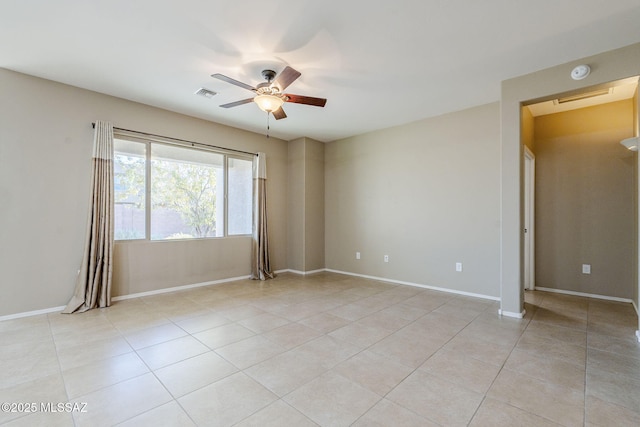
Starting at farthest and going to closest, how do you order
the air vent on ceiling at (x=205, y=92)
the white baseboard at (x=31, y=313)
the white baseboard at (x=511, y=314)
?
the air vent on ceiling at (x=205, y=92)
the white baseboard at (x=511, y=314)
the white baseboard at (x=31, y=313)

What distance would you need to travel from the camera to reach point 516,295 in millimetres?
3264

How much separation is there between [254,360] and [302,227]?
3.60m

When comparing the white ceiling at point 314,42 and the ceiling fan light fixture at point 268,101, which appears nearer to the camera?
the white ceiling at point 314,42

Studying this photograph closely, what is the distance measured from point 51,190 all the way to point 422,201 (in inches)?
201

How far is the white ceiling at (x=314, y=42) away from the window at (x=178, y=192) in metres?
0.93

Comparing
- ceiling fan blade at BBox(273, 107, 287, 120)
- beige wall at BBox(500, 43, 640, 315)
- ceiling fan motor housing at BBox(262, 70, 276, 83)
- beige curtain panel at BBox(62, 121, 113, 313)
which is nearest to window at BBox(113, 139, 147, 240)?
beige curtain panel at BBox(62, 121, 113, 313)

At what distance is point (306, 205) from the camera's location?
5816 mm

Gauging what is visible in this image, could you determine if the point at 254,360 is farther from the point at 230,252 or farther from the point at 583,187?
the point at 583,187

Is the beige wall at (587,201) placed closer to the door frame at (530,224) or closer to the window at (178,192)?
the door frame at (530,224)

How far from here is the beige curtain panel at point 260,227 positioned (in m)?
5.35

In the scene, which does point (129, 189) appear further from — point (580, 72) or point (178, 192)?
point (580, 72)

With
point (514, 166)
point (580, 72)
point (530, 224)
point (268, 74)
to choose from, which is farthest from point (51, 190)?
point (530, 224)

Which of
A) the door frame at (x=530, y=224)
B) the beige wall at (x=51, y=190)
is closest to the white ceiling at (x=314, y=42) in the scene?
the beige wall at (x=51, y=190)

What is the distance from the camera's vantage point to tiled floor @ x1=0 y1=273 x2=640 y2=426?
170cm
